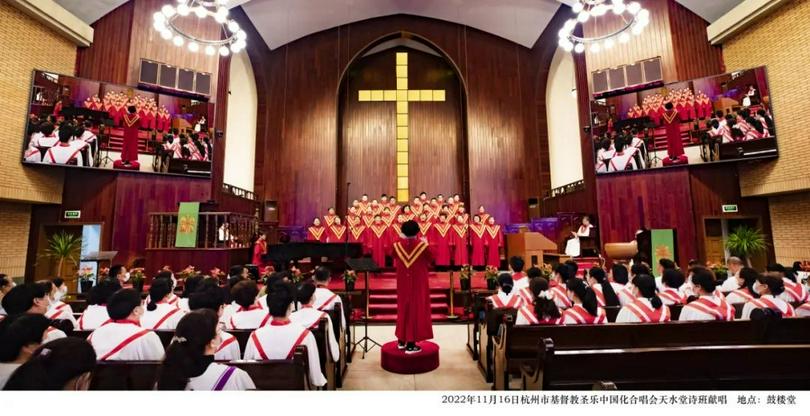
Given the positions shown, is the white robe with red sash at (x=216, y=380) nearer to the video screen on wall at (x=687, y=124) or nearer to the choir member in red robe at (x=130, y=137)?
the choir member in red robe at (x=130, y=137)

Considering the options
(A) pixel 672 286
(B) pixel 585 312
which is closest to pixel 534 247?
(A) pixel 672 286

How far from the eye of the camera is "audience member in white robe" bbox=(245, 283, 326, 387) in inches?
76.7

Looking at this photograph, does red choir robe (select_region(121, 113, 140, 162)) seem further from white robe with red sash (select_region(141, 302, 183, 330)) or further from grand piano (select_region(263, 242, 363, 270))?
white robe with red sash (select_region(141, 302, 183, 330))

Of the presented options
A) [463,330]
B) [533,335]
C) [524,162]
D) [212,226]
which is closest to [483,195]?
[524,162]

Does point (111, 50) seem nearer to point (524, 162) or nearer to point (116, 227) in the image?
point (116, 227)

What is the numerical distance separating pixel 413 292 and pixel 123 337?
2.20 metres

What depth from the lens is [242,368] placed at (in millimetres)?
1669

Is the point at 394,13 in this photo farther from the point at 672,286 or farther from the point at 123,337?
the point at 123,337

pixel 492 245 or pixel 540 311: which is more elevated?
pixel 492 245

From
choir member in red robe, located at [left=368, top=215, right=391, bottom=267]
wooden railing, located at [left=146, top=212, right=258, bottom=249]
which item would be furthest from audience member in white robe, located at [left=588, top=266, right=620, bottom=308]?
wooden railing, located at [left=146, top=212, right=258, bottom=249]

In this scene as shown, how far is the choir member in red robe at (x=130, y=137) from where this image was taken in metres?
7.43

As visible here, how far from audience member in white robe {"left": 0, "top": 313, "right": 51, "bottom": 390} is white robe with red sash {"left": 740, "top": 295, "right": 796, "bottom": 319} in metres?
4.21

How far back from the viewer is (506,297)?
3.58m
